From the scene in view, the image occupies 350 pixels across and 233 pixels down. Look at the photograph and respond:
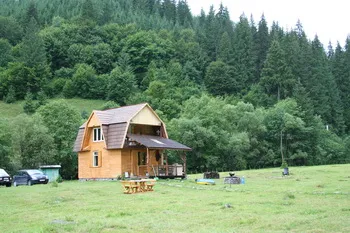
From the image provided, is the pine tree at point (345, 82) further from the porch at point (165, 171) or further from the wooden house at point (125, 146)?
the porch at point (165, 171)

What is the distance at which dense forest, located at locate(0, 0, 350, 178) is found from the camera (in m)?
61.5

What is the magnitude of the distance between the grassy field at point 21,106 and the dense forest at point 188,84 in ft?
7.34

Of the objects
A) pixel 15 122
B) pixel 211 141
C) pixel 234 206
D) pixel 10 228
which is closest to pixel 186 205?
pixel 234 206

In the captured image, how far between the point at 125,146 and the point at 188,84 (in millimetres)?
68862

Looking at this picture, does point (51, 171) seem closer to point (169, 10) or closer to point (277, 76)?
point (277, 76)

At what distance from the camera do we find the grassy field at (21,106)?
8600 centimetres

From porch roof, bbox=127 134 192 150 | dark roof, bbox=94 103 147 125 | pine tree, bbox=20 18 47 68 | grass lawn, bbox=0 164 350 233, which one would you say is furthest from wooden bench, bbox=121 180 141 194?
pine tree, bbox=20 18 47 68

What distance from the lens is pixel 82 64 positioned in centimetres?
11062

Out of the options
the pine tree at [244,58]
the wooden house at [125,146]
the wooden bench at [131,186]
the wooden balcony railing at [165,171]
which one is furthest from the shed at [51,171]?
the pine tree at [244,58]

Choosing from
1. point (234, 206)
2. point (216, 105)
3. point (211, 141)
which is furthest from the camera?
point (216, 105)

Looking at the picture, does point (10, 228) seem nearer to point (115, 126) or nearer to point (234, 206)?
point (234, 206)

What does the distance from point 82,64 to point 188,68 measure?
2756 centimetres

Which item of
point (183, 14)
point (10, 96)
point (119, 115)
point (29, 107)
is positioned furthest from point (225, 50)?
point (183, 14)

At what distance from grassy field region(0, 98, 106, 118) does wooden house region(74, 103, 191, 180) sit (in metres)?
43.4
